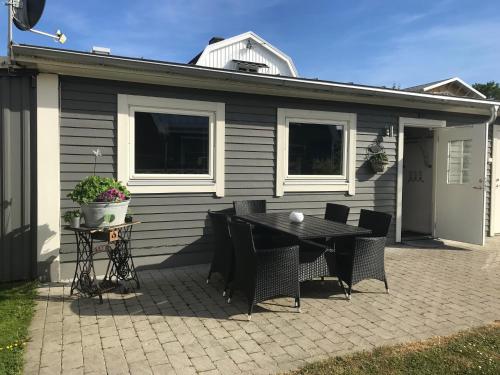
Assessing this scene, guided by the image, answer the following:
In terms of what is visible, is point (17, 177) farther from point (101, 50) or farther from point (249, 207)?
point (249, 207)

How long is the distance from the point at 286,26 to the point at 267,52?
729 centimetres

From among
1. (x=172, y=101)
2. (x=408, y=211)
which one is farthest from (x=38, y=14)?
(x=408, y=211)

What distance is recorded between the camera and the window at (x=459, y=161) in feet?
20.9

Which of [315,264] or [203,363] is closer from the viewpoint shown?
[203,363]

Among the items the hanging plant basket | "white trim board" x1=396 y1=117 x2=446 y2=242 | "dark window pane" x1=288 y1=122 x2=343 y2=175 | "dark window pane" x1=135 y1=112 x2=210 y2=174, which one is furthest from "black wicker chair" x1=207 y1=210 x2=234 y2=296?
"white trim board" x1=396 y1=117 x2=446 y2=242

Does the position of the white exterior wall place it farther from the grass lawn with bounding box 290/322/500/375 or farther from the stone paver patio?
the grass lawn with bounding box 290/322/500/375

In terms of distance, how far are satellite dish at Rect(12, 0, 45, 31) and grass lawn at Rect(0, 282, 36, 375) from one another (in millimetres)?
2717

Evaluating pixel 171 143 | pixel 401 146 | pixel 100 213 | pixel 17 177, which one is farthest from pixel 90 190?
pixel 401 146

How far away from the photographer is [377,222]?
4.52m

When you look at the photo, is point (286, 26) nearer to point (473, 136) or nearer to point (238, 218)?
point (473, 136)

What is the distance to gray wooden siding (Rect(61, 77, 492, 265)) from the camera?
4434 mm

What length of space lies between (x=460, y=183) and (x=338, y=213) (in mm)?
2742

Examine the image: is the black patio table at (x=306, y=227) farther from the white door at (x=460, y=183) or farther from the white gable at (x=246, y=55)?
the white gable at (x=246, y=55)

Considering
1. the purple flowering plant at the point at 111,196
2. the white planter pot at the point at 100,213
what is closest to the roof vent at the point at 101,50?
the purple flowering plant at the point at 111,196
